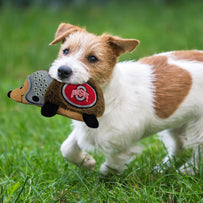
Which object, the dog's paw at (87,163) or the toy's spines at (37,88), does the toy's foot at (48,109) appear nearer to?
the toy's spines at (37,88)

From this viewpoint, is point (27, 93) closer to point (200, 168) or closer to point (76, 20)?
point (200, 168)

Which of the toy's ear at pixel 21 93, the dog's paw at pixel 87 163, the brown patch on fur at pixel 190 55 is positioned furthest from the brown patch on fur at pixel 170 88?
the toy's ear at pixel 21 93

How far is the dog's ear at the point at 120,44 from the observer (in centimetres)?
295

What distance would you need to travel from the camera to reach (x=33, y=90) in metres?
2.75

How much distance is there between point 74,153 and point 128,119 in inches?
26.6

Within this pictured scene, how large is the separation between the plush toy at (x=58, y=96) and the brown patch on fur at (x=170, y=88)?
0.78 meters

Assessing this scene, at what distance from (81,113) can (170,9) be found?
32.8 ft

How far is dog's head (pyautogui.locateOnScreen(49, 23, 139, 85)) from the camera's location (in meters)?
2.69

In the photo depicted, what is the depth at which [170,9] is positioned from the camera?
39.0ft

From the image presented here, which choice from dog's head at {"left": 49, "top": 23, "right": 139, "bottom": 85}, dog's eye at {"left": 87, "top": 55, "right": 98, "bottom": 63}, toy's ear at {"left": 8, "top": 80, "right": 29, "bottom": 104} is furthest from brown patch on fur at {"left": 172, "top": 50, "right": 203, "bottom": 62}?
toy's ear at {"left": 8, "top": 80, "right": 29, "bottom": 104}

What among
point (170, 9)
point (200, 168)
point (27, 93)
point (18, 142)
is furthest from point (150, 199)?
point (170, 9)

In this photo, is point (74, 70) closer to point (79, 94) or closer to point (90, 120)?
point (79, 94)

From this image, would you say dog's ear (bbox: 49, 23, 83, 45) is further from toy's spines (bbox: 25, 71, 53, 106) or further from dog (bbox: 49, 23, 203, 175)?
toy's spines (bbox: 25, 71, 53, 106)

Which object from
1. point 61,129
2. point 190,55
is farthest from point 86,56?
point 61,129
